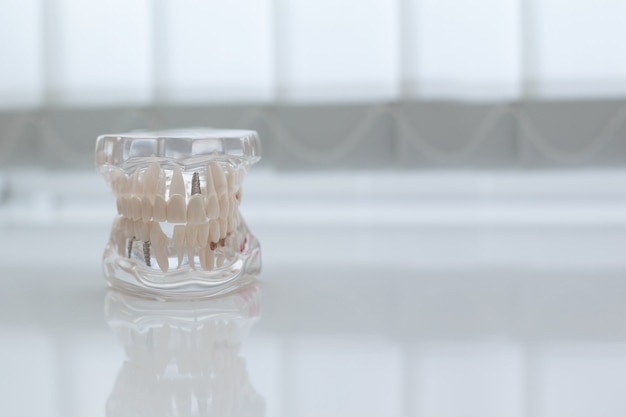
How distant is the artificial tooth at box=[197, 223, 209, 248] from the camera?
0.81 meters

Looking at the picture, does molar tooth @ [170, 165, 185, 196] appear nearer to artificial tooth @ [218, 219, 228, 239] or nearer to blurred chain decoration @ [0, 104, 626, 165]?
artificial tooth @ [218, 219, 228, 239]

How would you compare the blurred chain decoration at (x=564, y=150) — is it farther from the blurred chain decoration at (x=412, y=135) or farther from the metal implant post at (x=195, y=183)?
the metal implant post at (x=195, y=183)

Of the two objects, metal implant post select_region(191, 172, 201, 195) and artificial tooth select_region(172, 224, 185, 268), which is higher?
metal implant post select_region(191, 172, 201, 195)

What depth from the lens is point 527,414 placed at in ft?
1.65

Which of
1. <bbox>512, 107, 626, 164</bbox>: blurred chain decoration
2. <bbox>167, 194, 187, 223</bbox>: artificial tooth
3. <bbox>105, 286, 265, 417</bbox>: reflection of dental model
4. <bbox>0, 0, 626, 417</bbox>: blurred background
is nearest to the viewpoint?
<bbox>105, 286, 265, 417</bbox>: reflection of dental model

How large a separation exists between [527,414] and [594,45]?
140 centimetres

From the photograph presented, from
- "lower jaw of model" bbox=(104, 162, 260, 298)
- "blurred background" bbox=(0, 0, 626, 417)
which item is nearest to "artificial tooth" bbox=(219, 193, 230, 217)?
"lower jaw of model" bbox=(104, 162, 260, 298)

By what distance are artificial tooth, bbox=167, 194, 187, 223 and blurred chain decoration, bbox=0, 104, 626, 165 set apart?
39.2 inches

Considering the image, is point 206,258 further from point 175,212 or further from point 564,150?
point 564,150

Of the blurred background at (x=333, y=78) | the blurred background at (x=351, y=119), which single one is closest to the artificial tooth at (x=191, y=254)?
the blurred background at (x=351, y=119)

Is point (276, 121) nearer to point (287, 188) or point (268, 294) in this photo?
point (287, 188)

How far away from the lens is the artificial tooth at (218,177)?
2.69 feet

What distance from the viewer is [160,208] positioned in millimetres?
798

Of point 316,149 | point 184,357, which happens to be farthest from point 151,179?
point 316,149
